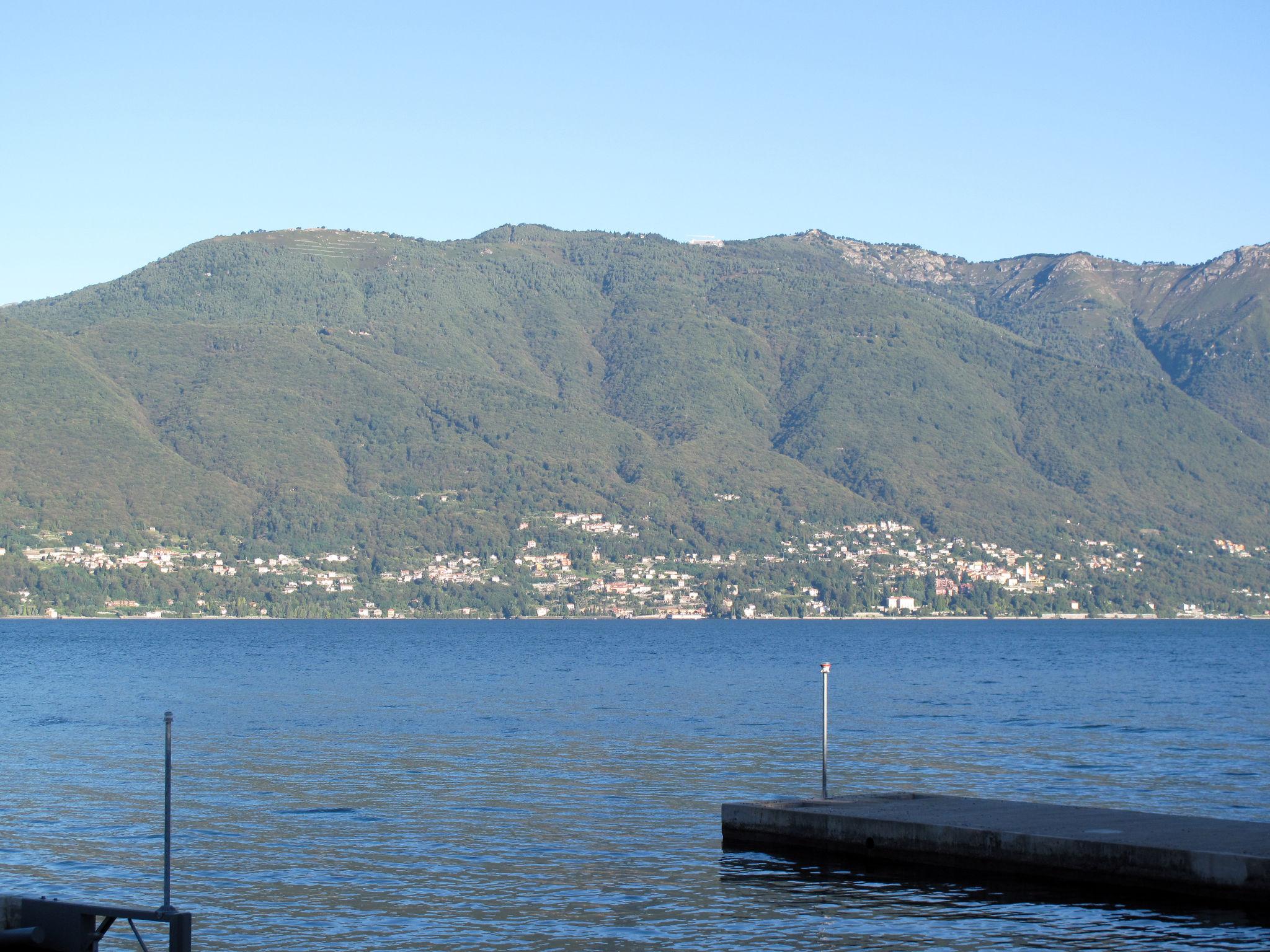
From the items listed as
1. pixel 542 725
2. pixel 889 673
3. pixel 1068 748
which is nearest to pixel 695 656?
pixel 889 673

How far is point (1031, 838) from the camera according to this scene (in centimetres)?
2278

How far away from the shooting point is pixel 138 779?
34.9m

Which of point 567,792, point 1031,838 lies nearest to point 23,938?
point 1031,838

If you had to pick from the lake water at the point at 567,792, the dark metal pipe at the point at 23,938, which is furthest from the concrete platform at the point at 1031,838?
the dark metal pipe at the point at 23,938

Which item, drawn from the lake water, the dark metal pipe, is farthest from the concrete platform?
the dark metal pipe

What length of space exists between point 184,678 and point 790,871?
64535 millimetres

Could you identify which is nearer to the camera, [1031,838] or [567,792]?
[1031,838]

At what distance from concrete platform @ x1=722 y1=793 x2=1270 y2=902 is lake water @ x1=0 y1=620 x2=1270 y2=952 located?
2.10ft

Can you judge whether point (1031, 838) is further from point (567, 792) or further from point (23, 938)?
point (23, 938)

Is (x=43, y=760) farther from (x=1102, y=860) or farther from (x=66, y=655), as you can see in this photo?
(x=66, y=655)

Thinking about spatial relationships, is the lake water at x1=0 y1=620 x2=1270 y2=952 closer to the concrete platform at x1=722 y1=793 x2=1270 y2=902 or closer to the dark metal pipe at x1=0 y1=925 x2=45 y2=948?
the concrete platform at x1=722 y1=793 x2=1270 y2=902

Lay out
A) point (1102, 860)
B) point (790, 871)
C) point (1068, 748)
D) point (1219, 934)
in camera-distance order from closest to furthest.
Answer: point (1219, 934)
point (1102, 860)
point (790, 871)
point (1068, 748)

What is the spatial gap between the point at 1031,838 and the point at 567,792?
11.8 meters

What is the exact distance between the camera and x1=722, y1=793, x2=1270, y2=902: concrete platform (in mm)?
21156
